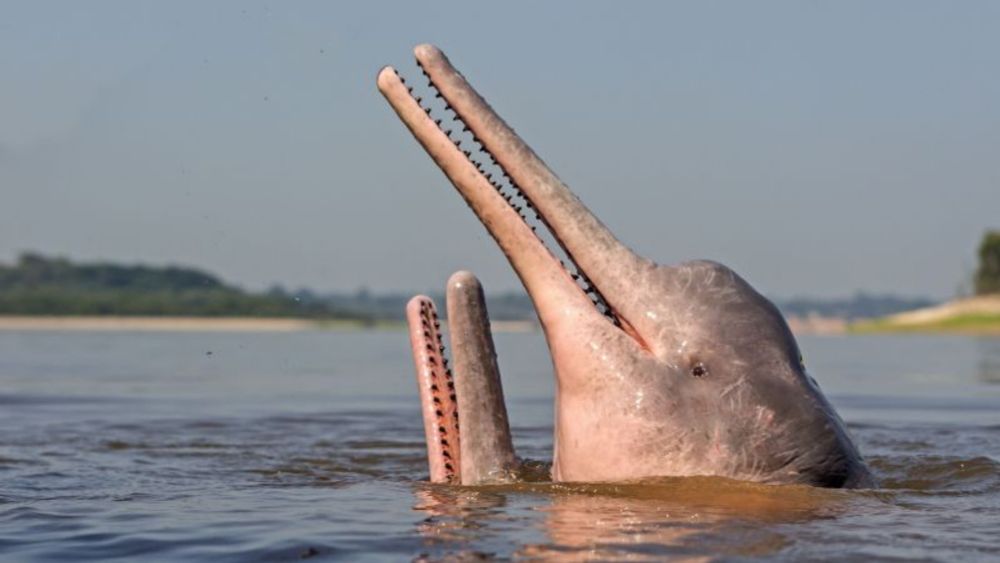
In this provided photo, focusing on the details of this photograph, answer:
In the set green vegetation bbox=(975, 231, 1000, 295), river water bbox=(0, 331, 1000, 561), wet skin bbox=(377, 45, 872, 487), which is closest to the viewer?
river water bbox=(0, 331, 1000, 561)

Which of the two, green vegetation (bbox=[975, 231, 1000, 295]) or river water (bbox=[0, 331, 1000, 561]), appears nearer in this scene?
river water (bbox=[0, 331, 1000, 561])

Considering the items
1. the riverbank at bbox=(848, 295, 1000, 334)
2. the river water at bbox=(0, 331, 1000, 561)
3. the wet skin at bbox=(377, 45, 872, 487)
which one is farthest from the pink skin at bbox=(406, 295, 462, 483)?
the riverbank at bbox=(848, 295, 1000, 334)

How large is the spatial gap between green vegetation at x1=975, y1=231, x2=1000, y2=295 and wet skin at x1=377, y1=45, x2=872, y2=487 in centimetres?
11364

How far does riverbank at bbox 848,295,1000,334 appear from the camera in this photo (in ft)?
350

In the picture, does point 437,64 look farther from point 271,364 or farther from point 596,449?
point 271,364

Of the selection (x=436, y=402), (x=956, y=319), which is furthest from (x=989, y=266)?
(x=436, y=402)

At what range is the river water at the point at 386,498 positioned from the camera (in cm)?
701

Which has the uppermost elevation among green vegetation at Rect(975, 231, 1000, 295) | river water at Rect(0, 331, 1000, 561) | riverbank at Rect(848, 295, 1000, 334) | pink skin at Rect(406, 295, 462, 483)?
green vegetation at Rect(975, 231, 1000, 295)

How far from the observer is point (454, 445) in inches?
359

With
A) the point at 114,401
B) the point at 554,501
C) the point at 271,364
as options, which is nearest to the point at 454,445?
the point at 554,501

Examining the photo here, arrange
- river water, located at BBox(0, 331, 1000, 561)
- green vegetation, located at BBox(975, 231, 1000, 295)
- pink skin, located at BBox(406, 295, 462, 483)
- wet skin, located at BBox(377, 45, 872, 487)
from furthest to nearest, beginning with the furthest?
green vegetation, located at BBox(975, 231, 1000, 295)
pink skin, located at BBox(406, 295, 462, 483)
wet skin, located at BBox(377, 45, 872, 487)
river water, located at BBox(0, 331, 1000, 561)

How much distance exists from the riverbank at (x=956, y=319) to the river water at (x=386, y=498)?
89710 millimetres

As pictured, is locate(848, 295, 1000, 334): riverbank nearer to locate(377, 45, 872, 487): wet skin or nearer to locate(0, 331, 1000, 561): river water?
locate(0, 331, 1000, 561): river water

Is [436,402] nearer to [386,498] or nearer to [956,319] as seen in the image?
[386,498]
